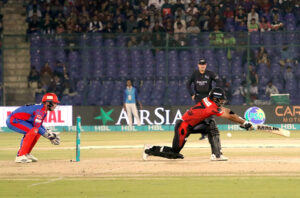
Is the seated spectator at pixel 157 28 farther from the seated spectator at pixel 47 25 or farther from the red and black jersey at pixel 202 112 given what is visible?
the red and black jersey at pixel 202 112

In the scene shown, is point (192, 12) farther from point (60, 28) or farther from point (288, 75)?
point (60, 28)

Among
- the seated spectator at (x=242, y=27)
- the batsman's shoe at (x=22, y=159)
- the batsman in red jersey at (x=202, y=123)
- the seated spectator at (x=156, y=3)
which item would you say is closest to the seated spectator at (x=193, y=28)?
the seated spectator at (x=242, y=27)

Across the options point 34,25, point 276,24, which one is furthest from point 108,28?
point 276,24

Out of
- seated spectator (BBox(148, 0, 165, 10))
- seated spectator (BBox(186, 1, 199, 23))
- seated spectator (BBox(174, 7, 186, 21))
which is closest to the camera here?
seated spectator (BBox(186, 1, 199, 23))

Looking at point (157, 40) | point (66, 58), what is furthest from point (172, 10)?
point (66, 58)

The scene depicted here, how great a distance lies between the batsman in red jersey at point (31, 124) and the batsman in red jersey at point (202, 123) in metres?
2.41

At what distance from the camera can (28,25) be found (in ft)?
111

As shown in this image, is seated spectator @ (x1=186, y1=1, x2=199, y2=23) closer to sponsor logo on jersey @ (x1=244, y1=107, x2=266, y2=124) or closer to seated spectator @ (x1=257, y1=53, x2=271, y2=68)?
seated spectator @ (x1=257, y1=53, x2=271, y2=68)

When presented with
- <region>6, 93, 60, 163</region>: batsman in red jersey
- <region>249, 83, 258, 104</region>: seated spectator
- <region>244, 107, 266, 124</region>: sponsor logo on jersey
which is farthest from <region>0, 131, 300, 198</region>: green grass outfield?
<region>249, 83, 258, 104</region>: seated spectator

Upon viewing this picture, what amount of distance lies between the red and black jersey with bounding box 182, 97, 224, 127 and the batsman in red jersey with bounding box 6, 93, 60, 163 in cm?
319

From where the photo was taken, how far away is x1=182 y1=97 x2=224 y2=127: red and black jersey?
47.8 feet

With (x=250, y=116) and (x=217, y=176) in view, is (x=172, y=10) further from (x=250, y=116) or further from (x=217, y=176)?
(x=217, y=176)

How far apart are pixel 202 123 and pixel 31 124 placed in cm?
409

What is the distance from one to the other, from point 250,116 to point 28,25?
1229 cm
